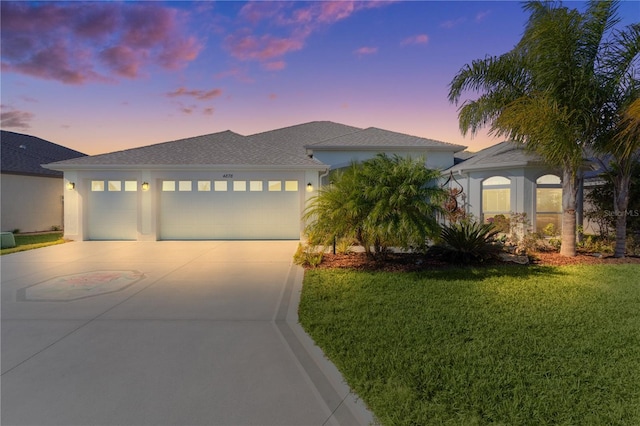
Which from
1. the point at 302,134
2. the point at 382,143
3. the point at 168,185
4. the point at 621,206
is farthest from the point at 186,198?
the point at 621,206

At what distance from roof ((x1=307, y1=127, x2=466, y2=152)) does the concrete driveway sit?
9836mm

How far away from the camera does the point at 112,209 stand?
13.1m

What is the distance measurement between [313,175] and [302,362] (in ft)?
32.3

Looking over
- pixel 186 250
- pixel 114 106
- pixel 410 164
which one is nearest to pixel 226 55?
pixel 114 106

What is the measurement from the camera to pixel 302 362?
3533 millimetres

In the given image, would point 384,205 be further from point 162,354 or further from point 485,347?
point 162,354

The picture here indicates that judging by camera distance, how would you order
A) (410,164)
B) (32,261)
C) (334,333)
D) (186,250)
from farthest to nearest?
(186,250), (32,261), (410,164), (334,333)

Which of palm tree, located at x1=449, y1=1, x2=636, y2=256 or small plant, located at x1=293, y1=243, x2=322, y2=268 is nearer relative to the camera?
palm tree, located at x1=449, y1=1, x2=636, y2=256

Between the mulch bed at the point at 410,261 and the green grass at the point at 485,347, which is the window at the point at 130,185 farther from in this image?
the green grass at the point at 485,347

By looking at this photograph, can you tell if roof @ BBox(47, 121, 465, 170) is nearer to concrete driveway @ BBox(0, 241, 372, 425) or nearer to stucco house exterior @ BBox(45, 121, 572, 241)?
stucco house exterior @ BBox(45, 121, 572, 241)

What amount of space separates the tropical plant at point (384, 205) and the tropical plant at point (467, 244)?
1218mm

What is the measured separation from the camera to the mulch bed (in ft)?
26.6

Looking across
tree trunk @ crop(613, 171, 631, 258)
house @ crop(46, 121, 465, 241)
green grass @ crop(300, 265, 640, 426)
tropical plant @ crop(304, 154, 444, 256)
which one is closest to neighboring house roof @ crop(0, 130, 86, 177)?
house @ crop(46, 121, 465, 241)

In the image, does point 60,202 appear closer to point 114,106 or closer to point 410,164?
point 114,106
